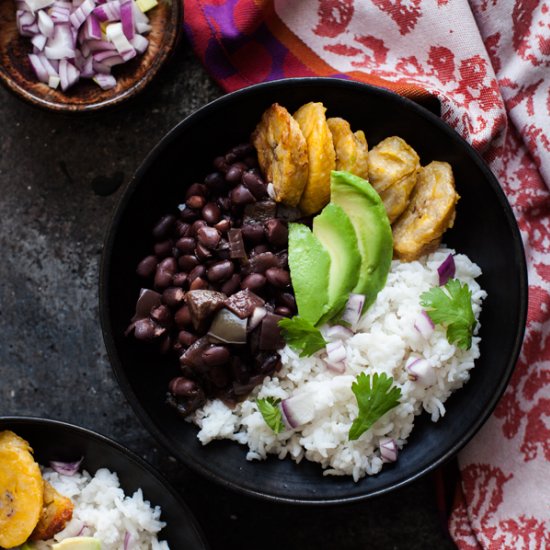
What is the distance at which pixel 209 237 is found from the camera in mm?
2875

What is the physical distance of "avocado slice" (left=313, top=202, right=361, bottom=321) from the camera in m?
2.78

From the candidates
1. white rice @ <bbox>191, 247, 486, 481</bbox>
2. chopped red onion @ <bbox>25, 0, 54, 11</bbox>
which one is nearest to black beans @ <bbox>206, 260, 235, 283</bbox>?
white rice @ <bbox>191, 247, 486, 481</bbox>

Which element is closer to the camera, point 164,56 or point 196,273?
point 196,273

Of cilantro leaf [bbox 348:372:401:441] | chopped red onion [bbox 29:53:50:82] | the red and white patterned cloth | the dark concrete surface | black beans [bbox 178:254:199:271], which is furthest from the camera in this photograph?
the dark concrete surface

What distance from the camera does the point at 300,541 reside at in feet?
10.9

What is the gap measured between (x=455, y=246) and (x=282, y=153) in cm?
82

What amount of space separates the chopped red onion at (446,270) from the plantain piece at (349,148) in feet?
1.42

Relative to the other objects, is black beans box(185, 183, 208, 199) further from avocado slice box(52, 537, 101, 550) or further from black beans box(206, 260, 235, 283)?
avocado slice box(52, 537, 101, 550)

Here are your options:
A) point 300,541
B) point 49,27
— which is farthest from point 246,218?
point 300,541

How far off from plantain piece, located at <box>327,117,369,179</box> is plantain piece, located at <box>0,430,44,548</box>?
1.56 metres

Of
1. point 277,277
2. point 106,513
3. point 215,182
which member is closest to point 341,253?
point 277,277

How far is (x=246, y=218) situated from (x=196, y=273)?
0.28 m

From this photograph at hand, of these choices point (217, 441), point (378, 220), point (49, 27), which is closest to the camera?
point (378, 220)

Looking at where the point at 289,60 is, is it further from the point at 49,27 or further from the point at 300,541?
the point at 300,541
